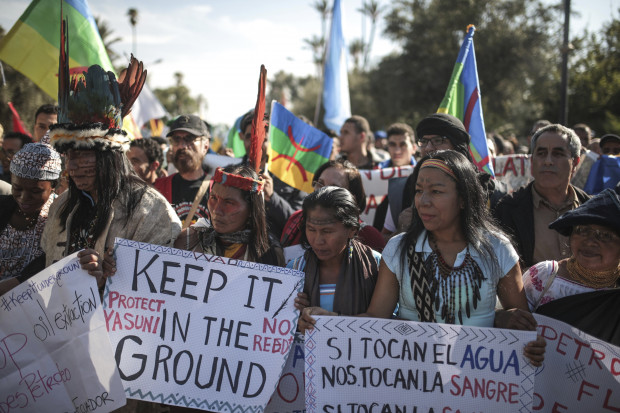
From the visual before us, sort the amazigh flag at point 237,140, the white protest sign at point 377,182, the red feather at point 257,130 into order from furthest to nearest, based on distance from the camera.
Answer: the amazigh flag at point 237,140 < the white protest sign at point 377,182 < the red feather at point 257,130

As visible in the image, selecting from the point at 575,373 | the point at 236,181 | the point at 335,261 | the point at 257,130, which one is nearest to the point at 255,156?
the point at 257,130

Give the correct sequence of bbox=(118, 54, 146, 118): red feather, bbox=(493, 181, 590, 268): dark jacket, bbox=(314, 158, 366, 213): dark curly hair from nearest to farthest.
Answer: bbox=(118, 54, 146, 118): red feather, bbox=(493, 181, 590, 268): dark jacket, bbox=(314, 158, 366, 213): dark curly hair

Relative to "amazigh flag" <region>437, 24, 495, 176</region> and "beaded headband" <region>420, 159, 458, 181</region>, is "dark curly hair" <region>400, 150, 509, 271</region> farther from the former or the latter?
"amazigh flag" <region>437, 24, 495, 176</region>

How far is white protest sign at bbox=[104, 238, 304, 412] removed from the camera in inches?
106

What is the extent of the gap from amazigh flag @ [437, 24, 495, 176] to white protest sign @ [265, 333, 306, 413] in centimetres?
271

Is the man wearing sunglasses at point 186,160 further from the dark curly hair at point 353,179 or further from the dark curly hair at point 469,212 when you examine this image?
the dark curly hair at point 469,212

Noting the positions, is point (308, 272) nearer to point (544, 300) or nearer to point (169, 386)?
point (169, 386)

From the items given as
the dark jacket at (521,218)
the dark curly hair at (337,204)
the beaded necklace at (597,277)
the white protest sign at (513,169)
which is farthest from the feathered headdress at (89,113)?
the white protest sign at (513,169)

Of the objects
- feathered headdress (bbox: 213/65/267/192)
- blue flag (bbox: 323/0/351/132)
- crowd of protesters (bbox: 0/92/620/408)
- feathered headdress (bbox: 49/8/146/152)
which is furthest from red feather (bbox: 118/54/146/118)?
blue flag (bbox: 323/0/351/132)

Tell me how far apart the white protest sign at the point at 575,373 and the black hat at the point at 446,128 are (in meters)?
1.55

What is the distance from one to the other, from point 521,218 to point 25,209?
10.9 ft

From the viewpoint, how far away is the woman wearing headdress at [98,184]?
289 centimetres

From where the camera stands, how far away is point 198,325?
2777 millimetres

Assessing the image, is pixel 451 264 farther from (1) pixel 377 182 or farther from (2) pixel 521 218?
(1) pixel 377 182
